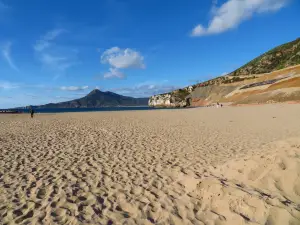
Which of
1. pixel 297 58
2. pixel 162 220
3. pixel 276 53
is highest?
pixel 276 53

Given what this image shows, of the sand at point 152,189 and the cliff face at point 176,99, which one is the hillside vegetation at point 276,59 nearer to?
the cliff face at point 176,99

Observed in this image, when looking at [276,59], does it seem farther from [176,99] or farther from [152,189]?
[152,189]

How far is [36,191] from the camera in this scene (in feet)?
20.6

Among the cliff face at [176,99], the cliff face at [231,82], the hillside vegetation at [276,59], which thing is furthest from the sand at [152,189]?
the hillside vegetation at [276,59]

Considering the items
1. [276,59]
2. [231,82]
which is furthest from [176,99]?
[276,59]

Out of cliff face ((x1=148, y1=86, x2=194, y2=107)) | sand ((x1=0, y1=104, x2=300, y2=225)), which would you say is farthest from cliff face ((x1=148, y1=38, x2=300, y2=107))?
sand ((x1=0, y1=104, x2=300, y2=225))

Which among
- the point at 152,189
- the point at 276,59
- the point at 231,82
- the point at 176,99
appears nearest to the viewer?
the point at 152,189

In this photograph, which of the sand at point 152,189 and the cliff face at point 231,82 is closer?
the sand at point 152,189

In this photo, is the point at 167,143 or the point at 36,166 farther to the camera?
the point at 167,143

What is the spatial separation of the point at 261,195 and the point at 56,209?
522 cm

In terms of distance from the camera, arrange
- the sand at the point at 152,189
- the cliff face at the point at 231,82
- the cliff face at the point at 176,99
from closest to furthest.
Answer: the sand at the point at 152,189 < the cliff face at the point at 231,82 < the cliff face at the point at 176,99

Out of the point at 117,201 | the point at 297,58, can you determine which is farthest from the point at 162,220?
the point at 297,58

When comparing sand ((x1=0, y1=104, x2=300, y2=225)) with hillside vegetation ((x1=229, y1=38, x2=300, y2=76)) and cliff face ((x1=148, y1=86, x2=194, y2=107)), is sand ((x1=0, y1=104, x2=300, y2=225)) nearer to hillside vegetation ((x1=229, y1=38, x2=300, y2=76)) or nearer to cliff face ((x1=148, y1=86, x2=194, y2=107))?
cliff face ((x1=148, y1=86, x2=194, y2=107))

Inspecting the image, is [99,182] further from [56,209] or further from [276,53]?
[276,53]
